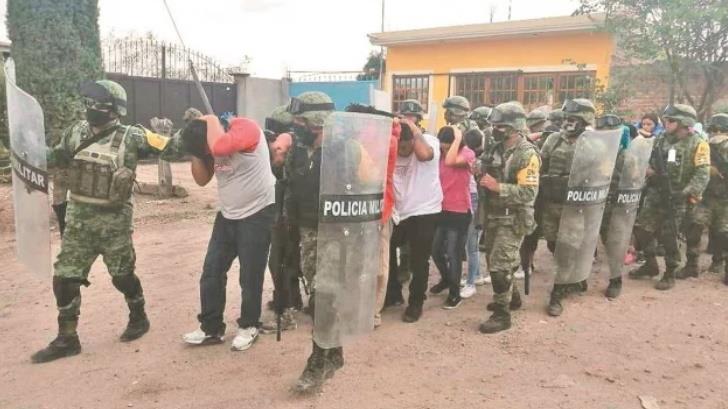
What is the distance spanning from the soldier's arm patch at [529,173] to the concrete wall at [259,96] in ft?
45.6

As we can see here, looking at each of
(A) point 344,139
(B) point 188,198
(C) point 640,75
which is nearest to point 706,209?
(A) point 344,139

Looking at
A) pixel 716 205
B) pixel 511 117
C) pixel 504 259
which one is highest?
pixel 511 117

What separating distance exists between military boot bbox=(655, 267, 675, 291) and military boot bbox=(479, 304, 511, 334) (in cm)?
215

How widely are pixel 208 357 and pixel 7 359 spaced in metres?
1.37

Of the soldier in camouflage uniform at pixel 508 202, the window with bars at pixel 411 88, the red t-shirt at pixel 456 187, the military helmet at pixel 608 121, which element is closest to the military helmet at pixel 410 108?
the red t-shirt at pixel 456 187

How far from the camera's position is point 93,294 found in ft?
18.0

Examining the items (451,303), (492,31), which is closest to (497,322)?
(451,303)

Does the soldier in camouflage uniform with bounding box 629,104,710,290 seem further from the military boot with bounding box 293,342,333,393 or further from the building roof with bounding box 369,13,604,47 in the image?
the building roof with bounding box 369,13,604,47

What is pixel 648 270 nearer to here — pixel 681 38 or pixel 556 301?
pixel 556 301

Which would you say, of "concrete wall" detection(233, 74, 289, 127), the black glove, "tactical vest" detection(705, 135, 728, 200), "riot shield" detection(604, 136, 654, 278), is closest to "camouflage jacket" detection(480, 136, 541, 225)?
"riot shield" detection(604, 136, 654, 278)

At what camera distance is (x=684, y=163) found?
20.0 ft

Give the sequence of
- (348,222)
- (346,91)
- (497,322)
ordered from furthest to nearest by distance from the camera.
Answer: (346,91) → (497,322) → (348,222)

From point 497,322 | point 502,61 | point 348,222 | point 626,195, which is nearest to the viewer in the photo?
point 348,222

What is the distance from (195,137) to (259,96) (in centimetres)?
1449
